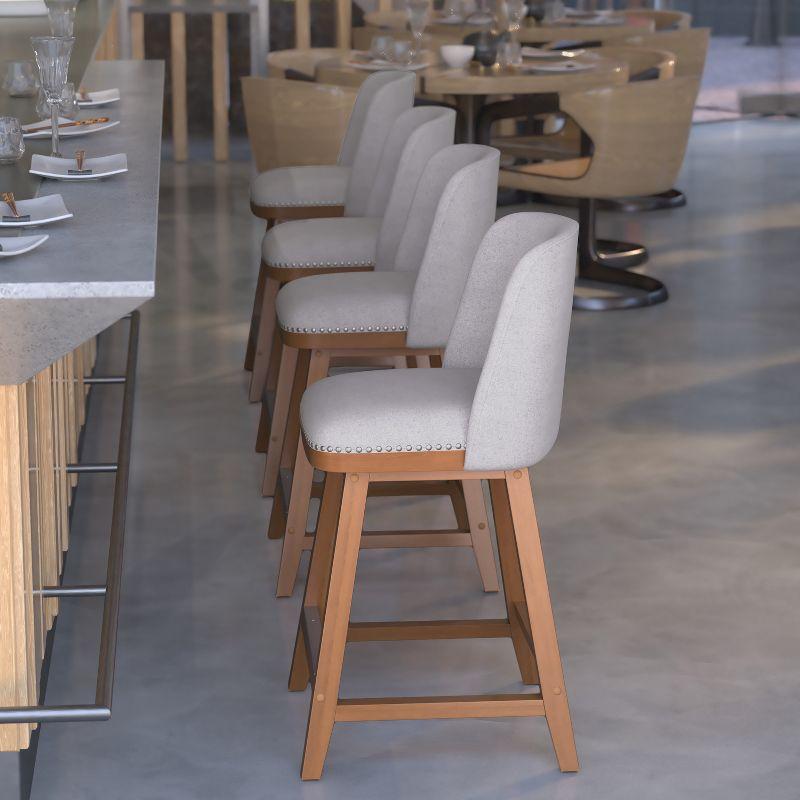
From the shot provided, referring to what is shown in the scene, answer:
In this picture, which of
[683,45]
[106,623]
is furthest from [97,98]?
[683,45]

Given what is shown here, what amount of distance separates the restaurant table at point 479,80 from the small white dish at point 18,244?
3521 mm

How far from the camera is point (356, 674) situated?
10.1ft

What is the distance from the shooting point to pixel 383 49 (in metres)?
6.24

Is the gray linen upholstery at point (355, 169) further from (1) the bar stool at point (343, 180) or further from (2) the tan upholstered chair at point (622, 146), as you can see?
(2) the tan upholstered chair at point (622, 146)

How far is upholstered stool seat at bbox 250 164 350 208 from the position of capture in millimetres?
4562

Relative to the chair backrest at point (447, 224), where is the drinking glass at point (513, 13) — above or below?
above

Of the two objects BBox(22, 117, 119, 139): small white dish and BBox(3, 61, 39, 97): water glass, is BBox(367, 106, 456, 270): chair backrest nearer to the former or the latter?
BBox(22, 117, 119, 139): small white dish

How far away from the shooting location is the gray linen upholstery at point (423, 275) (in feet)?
10.00

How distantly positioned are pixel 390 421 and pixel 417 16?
14.4 ft

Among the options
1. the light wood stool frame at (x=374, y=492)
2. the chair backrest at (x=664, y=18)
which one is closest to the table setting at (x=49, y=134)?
the light wood stool frame at (x=374, y=492)

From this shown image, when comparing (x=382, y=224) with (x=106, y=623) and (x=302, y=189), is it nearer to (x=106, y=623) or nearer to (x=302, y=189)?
(x=302, y=189)

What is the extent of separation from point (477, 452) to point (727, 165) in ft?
22.3

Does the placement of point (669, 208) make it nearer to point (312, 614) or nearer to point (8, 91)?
point (8, 91)

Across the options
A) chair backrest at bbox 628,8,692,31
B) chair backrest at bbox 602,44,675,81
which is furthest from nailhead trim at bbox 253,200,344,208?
chair backrest at bbox 628,8,692,31
